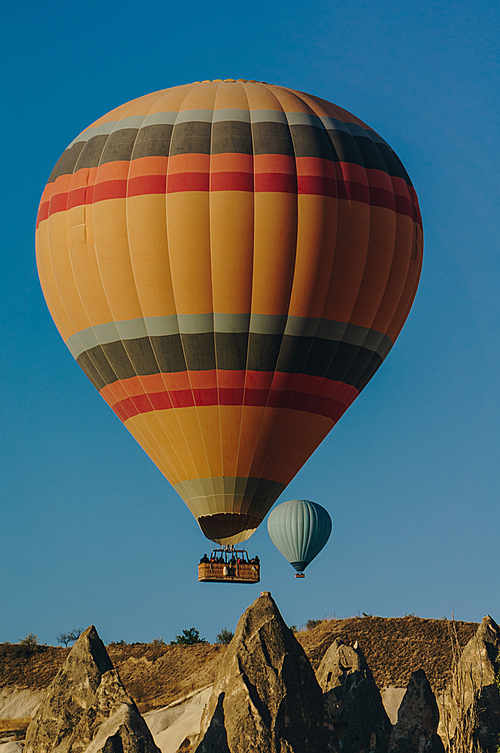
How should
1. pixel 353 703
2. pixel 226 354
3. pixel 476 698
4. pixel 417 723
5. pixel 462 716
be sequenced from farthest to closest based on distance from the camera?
pixel 226 354, pixel 476 698, pixel 417 723, pixel 353 703, pixel 462 716

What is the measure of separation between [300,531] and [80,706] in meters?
34.1

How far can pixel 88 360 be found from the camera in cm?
2973

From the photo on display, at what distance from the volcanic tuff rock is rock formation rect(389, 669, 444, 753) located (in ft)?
9.86

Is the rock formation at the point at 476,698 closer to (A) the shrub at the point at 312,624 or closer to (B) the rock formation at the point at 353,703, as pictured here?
(B) the rock formation at the point at 353,703

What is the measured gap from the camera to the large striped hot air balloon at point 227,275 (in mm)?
27281

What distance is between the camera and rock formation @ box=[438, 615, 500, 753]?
18.1m

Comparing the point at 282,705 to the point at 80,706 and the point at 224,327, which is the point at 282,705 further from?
the point at 224,327

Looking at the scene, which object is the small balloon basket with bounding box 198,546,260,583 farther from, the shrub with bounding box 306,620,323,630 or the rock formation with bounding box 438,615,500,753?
the shrub with bounding box 306,620,323,630

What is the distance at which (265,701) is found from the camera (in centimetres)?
1831

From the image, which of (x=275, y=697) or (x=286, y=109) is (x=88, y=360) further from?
(x=275, y=697)

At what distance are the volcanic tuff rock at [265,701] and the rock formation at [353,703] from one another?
2069 mm

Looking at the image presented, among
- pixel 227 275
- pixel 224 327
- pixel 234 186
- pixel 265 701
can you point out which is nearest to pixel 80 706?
pixel 265 701

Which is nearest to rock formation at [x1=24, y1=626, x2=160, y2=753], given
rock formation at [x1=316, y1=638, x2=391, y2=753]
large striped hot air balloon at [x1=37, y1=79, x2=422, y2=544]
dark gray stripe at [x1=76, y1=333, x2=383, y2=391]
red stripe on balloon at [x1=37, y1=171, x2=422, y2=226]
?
rock formation at [x1=316, y1=638, x2=391, y2=753]

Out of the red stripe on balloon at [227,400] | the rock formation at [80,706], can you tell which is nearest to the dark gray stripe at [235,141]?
the red stripe on balloon at [227,400]
